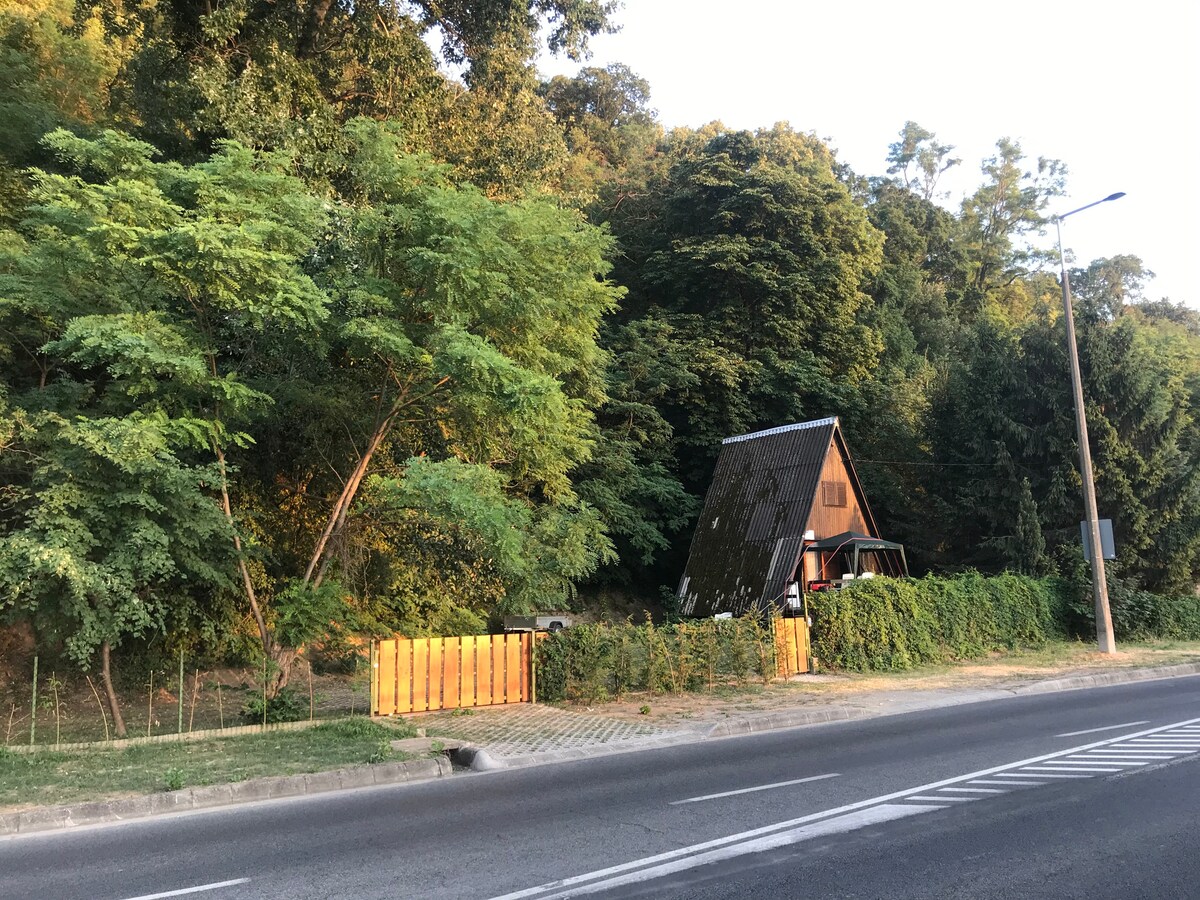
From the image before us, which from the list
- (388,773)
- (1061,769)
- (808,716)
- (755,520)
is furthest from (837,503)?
(388,773)

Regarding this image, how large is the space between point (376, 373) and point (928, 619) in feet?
49.8

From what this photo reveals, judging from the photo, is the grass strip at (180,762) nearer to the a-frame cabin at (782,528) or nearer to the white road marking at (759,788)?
the white road marking at (759,788)

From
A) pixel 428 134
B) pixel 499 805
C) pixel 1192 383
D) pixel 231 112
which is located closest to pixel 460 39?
pixel 428 134

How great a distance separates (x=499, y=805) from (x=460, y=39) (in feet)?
60.8

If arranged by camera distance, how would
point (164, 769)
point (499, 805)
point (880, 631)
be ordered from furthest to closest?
1. point (880, 631)
2. point (164, 769)
3. point (499, 805)

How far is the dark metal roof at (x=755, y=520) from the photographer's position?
2644 cm

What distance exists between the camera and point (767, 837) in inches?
252

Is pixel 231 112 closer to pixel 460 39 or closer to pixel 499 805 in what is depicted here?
pixel 460 39

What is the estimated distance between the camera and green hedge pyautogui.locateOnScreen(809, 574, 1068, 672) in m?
19.4

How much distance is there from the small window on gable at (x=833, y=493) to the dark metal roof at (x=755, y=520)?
2.28 ft

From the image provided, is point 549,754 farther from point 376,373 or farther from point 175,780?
point 376,373

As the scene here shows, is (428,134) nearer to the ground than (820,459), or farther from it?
farther from it

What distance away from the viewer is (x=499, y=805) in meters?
7.95

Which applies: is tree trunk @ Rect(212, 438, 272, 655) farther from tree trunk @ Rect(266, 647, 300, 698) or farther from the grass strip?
the grass strip
